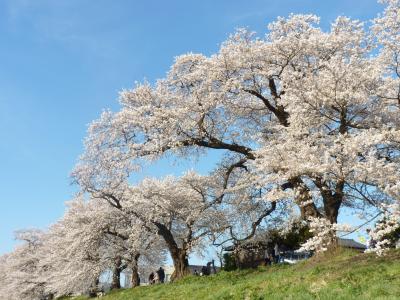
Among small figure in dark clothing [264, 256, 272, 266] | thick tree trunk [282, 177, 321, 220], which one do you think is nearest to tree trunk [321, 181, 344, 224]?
thick tree trunk [282, 177, 321, 220]

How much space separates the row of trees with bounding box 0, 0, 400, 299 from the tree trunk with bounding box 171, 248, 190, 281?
0.06 m

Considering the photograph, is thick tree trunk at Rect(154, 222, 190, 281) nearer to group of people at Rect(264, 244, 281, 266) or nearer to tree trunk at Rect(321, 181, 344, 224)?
group of people at Rect(264, 244, 281, 266)

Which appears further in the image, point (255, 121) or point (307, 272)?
point (255, 121)

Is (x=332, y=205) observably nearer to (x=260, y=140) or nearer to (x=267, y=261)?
(x=260, y=140)

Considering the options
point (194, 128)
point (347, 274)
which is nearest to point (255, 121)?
point (194, 128)

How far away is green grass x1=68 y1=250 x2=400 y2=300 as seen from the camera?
12.3 meters

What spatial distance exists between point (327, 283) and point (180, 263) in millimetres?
17455

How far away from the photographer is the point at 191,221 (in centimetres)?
3156

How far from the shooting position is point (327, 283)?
14117 millimetres

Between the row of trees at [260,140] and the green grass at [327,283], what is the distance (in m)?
0.95

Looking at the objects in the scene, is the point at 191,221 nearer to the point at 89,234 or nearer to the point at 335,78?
the point at 89,234

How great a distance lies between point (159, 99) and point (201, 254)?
51.5 feet

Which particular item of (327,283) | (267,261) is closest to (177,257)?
(267,261)

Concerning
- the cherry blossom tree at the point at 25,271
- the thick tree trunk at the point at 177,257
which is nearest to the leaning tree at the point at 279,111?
the thick tree trunk at the point at 177,257
